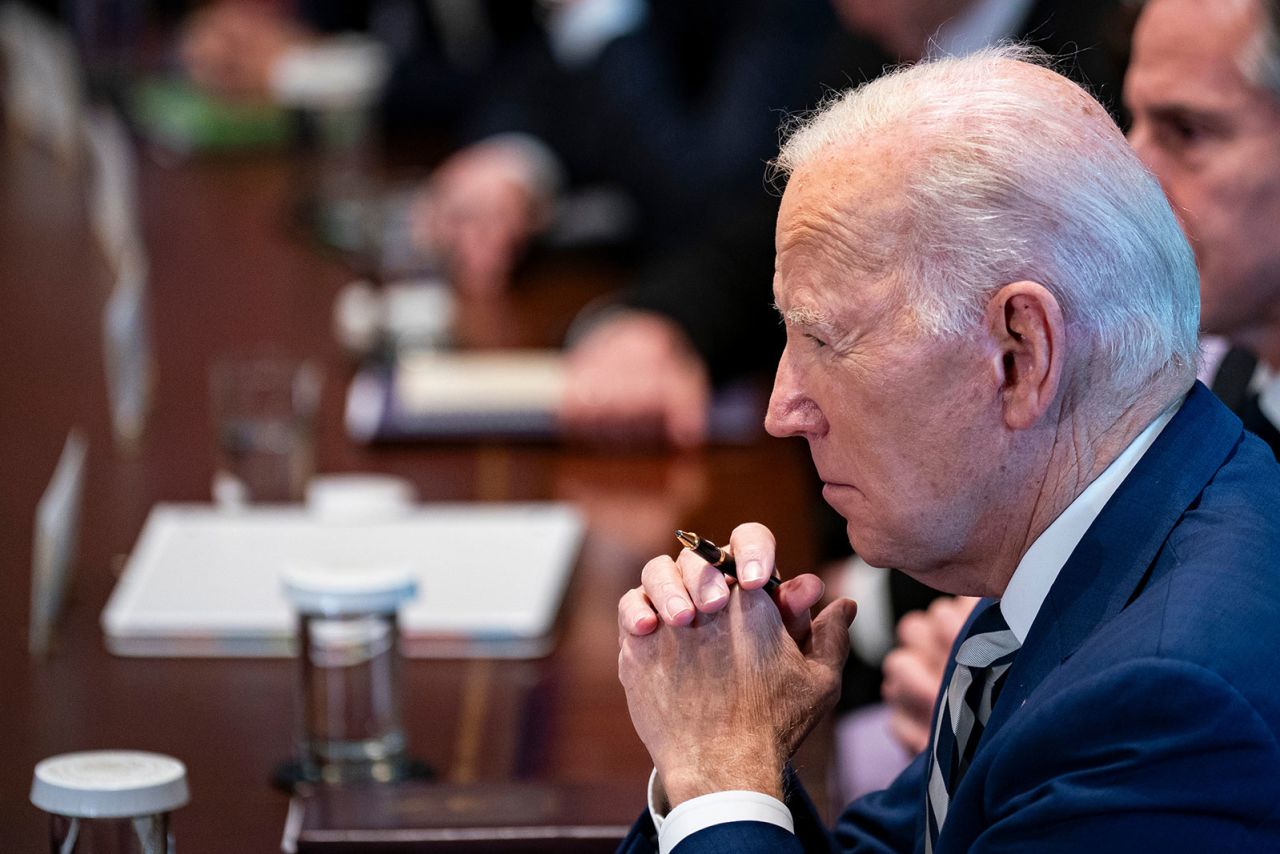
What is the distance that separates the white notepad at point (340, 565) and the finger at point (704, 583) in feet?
1.88

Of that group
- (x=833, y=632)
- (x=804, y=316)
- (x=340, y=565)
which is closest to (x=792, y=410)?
(x=804, y=316)

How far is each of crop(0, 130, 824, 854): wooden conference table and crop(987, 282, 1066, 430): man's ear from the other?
2.03ft

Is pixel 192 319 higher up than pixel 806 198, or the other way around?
pixel 806 198

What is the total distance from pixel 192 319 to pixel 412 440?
77cm

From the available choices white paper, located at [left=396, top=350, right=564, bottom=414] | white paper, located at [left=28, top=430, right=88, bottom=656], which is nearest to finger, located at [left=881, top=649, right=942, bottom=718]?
white paper, located at [left=28, top=430, right=88, bottom=656]

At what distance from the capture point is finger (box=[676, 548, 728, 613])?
137 cm

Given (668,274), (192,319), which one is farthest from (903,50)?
(192,319)

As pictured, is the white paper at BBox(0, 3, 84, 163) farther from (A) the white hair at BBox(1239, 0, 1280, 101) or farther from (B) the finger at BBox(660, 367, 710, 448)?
(A) the white hair at BBox(1239, 0, 1280, 101)

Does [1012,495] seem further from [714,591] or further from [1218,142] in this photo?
[1218,142]

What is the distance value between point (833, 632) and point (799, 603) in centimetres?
4

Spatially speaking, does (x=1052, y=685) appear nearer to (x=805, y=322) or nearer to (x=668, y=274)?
(x=805, y=322)

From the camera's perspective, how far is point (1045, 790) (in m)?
1.11

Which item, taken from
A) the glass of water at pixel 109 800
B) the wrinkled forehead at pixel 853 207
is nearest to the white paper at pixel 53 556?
the glass of water at pixel 109 800

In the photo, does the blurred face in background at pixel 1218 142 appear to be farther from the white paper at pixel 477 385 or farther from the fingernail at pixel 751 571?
the white paper at pixel 477 385
